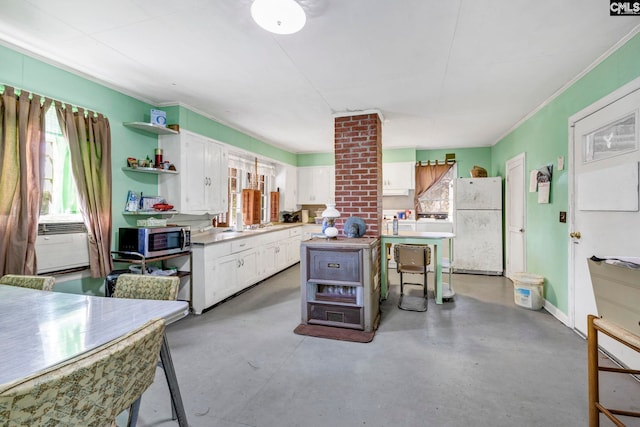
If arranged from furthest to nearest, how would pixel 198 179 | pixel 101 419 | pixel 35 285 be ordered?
pixel 198 179, pixel 35 285, pixel 101 419

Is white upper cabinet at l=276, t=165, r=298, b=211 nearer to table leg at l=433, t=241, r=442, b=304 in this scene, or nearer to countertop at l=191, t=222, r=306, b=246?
countertop at l=191, t=222, r=306, b=246

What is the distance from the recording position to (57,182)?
2.66 m

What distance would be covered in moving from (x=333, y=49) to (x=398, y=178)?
4177mm

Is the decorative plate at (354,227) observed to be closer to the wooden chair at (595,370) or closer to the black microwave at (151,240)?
the black microwave at (151,240)

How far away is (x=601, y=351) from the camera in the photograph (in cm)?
249

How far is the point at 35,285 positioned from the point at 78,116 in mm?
1648

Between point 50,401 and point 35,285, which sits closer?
point 50,401

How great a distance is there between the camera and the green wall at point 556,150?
7.67 feet

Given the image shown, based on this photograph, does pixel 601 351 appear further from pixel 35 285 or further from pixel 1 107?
pixel 1 107

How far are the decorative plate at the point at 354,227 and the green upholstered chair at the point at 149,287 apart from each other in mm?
1966

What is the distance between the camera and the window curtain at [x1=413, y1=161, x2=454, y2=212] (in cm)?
631

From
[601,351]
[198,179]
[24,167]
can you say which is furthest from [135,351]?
[601,351]

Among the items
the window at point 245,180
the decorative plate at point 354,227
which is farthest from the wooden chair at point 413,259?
the window at point 245,180

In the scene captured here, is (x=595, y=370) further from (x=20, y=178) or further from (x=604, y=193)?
(x=20, y=178)
